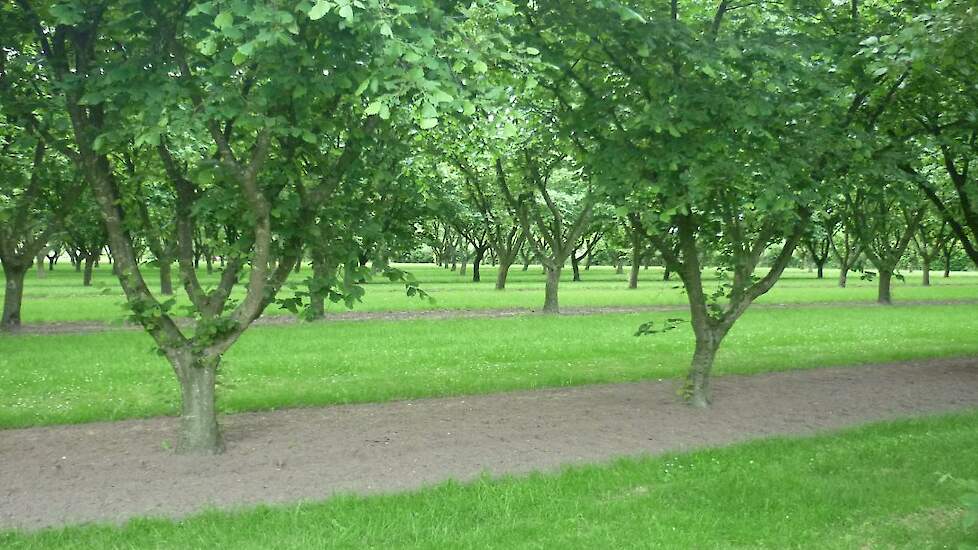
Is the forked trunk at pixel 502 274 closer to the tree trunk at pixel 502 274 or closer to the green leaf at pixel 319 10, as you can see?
the tree trunk at pixel 502 274

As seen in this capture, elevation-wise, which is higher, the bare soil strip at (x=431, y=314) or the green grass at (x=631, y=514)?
the bare soil strip at (x=431, y=314)

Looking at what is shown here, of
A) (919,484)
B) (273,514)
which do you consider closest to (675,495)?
(919,484)

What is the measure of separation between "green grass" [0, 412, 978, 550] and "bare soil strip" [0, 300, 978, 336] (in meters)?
11.0

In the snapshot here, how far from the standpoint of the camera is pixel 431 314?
2108 cm

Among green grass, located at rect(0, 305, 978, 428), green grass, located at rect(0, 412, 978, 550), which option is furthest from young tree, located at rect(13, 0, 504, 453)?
green grass, located at rect(0, 412, 978, 550)

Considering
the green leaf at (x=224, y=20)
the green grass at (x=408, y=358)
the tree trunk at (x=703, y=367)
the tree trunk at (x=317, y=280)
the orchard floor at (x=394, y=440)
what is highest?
the green leaf at (x=224, y=20)

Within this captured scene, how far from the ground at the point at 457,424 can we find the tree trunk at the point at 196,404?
0.22 metres

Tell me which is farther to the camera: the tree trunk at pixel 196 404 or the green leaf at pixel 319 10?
the tree trunk at pixel 196 404

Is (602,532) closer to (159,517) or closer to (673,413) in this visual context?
(159,517)

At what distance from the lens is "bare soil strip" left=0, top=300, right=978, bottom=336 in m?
17.0

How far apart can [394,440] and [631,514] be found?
2772mm

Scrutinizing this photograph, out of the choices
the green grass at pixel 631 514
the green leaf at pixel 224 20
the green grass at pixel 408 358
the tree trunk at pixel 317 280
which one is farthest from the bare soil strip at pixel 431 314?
the green leaf at pixel 224 20

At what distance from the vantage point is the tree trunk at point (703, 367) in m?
8.62

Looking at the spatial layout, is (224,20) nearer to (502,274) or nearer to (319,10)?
(319,10)
